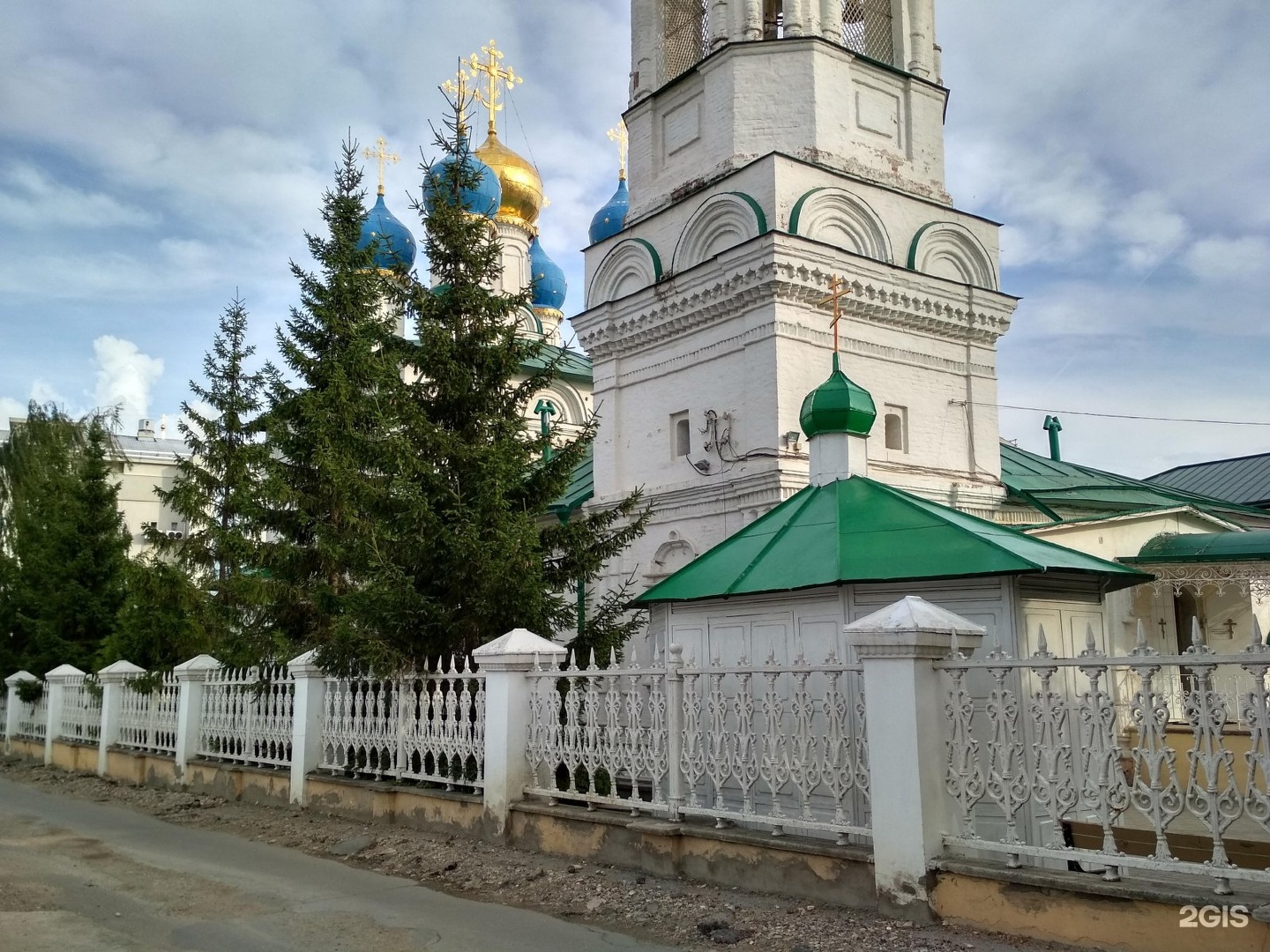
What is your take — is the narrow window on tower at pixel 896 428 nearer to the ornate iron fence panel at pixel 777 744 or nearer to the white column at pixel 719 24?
the white column at pixel 719 24

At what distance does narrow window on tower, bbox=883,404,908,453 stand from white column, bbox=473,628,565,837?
7.71m

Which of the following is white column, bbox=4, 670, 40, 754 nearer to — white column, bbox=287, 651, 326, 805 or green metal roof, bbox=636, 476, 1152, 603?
white column, bbox=287, 651, 326, 805

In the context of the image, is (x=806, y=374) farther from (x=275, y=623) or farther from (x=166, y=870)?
(x=166, y=870)

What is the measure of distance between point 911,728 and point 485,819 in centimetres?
340

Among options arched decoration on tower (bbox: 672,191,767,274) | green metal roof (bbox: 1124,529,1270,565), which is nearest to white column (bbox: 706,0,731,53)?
arched decoration on tower (bbox: 672,191,767,274)

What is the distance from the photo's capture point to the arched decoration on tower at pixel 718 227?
1309cm

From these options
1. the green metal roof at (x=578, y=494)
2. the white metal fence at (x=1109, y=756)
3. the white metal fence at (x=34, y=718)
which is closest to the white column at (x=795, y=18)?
the green metal roof at (x=578, y=494)

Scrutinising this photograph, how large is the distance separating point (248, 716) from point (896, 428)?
27.8ft

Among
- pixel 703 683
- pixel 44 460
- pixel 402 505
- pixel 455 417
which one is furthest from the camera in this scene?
pixel 44 460

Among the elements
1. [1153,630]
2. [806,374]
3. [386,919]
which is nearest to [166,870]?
[386,919]

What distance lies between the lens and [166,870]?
23.0 feet

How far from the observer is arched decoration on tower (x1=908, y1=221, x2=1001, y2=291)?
1418 centimetres

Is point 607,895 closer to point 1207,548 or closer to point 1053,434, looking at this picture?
point 1207,548

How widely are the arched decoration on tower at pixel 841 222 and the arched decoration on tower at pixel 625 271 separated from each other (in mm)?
2187
